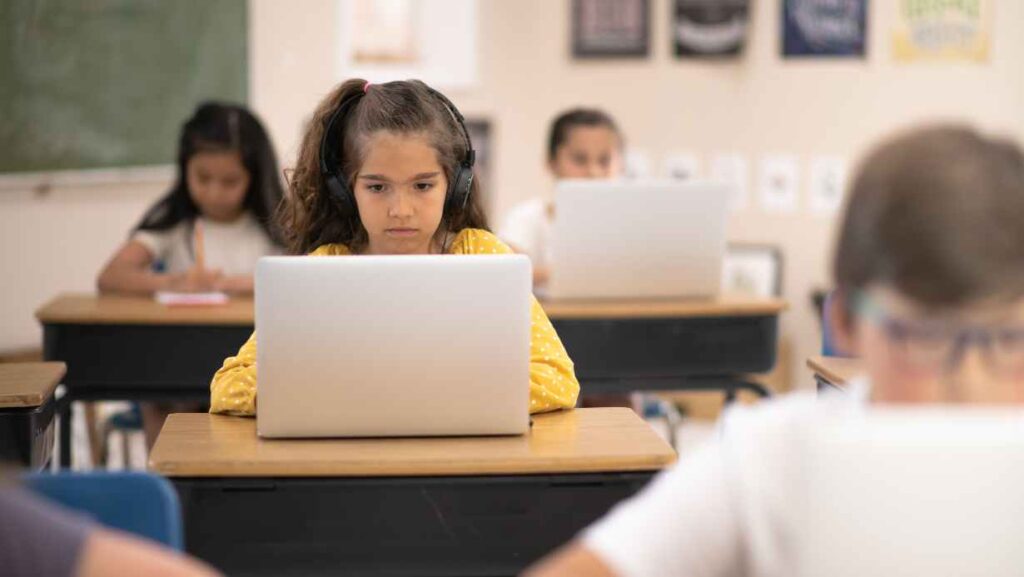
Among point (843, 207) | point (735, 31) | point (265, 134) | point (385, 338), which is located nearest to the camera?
point (843, 207)

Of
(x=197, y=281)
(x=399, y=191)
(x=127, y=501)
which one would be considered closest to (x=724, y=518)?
(x=127, y=501)

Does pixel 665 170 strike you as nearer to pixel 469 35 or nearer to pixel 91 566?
pixel 469 35

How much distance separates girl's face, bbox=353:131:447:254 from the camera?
2.29 m

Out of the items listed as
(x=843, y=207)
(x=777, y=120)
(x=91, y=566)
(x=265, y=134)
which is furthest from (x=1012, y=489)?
(x=777, y=120)

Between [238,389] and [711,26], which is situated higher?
[711,26]

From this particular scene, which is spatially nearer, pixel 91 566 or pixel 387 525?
pixel 91 566

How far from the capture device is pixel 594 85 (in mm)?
5539

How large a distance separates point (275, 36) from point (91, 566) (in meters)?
4.73

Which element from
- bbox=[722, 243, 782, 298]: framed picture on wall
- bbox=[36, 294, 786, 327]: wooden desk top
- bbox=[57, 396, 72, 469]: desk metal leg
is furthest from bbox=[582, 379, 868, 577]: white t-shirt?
bbox=[722, 243, 782, 298]: framed picture on wall

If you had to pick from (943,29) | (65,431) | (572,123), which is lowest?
(65,431)

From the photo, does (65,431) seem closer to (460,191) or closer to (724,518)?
(460,191)

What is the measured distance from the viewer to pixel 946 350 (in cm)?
99

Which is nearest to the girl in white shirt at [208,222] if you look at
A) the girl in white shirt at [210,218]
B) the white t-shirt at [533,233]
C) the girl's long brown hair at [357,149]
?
the girl in white shirt at [210,218]

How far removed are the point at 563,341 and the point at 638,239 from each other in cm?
31
